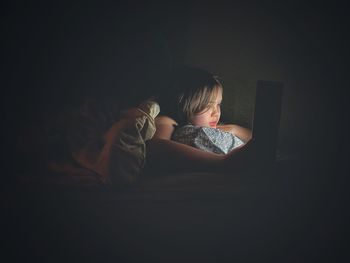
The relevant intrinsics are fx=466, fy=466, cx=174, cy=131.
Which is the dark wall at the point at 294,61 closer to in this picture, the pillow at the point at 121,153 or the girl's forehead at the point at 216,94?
the girl's forehead at the point at 216,94

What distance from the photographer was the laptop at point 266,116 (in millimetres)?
1626

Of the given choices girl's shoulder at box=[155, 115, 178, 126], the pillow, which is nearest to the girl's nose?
girl's shoulder at box=[155, 115, 178, 126]

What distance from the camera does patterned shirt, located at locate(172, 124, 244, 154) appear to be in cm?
172

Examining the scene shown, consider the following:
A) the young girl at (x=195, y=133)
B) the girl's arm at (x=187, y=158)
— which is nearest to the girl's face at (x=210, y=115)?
the young girl at (x=195, y=133)

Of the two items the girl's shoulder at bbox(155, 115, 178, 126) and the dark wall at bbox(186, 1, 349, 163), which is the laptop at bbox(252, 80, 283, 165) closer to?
the dark wall at bbox(186, 1, 349, 163)

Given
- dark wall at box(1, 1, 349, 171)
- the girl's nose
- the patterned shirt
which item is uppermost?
dark wall at box(1, 1, 349, 171)

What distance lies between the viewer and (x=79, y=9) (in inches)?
68.4

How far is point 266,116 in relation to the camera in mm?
1637

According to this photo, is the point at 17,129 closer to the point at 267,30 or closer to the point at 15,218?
the point at 15,218

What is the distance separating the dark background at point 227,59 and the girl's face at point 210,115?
0.05 meters

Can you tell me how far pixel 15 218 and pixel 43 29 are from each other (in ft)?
2.27

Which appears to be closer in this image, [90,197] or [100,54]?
[90,197]

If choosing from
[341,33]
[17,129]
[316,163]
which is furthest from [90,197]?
[341,33]

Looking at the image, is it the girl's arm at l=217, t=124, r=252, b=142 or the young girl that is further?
the girl's arm at l=217, t=124, r=252, b=142
